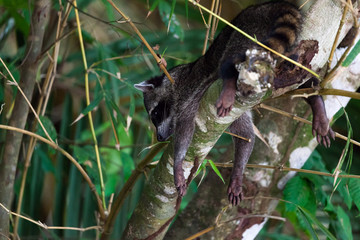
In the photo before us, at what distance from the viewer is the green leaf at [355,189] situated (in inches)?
94.1

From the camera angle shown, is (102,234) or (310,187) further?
(310,187)

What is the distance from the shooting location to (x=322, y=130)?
2.43m

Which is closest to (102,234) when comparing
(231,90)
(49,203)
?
(231,90)

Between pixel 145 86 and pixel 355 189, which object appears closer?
pixel 355 189

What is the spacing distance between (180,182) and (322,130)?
2.39 ft

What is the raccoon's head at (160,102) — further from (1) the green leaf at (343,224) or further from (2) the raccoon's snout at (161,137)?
(1) the green leaf at (343,224)

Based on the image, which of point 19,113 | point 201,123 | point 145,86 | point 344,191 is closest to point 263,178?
point 344,191

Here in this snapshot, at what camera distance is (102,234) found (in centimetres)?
255

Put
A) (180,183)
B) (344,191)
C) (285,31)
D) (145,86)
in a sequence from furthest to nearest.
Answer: (145,86)
(344,191)
(180,183)
(285,31)

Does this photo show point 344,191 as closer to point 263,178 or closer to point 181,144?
point 263,178

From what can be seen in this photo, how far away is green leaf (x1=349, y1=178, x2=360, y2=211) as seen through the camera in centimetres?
239

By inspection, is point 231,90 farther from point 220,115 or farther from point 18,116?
point 18,116

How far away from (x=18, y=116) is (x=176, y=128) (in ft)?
2.67

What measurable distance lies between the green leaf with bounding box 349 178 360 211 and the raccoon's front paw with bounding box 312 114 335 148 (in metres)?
0.21
